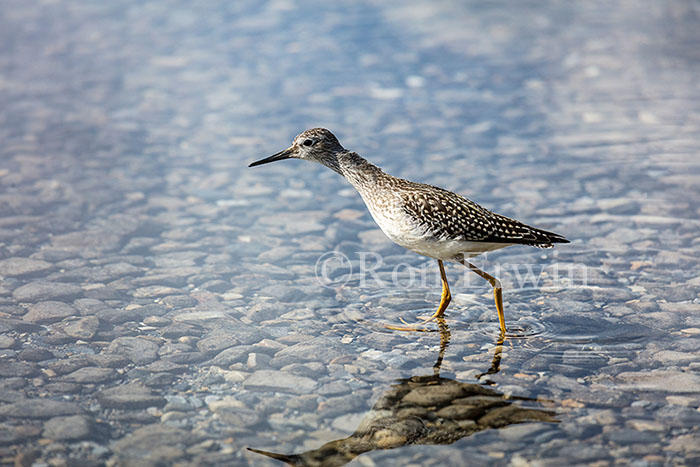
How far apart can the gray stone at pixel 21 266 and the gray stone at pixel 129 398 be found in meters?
2.52

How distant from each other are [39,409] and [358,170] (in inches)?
134

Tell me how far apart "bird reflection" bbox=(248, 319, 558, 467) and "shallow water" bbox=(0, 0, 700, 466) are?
2cm

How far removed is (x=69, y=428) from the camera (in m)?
5.25

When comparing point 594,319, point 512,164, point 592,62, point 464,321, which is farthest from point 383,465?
point 592,62

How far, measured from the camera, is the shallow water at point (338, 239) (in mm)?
5418

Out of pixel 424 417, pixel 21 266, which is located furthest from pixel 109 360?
pixel 424 417

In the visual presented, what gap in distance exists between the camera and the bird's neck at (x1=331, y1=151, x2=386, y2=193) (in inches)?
274

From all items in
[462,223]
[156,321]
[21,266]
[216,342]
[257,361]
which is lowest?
[257,361]

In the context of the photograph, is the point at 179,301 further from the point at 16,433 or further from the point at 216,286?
the point at 16,433

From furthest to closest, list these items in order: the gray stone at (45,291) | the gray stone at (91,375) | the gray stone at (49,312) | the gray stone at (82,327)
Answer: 1. the gray stone at (45,291)
2. the gray stone at (49,312)
3. the gray stone at (82,327)
4. the gray stone at (91,375)

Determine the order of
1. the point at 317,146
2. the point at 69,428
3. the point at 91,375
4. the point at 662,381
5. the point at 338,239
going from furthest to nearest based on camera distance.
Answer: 1. the point at 338,239
2. the point at 317,146
3. the point at 91,375
4. the point at 662,381
5. the point at 69,428

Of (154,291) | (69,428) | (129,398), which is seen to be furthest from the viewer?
(154,291)

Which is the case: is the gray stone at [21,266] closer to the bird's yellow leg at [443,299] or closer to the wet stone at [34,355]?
the wet stone at [34,355]

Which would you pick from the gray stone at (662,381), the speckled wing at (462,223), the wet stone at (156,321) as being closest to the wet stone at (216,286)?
the wet stone at (156,321)
